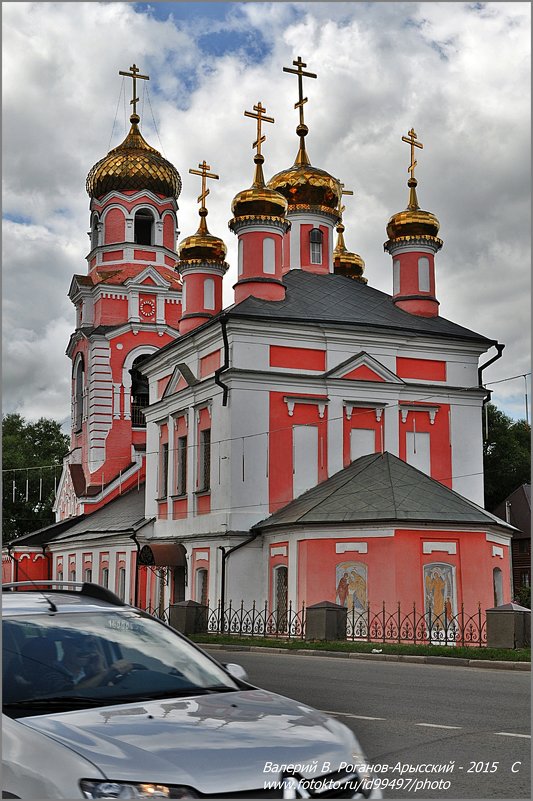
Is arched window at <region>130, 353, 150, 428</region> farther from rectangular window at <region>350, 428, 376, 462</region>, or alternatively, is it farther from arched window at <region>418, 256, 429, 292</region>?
rectangular window at <region>350, 428, 376, 462</region>

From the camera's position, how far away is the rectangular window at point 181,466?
103 ft

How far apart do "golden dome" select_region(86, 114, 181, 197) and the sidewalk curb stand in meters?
27.2

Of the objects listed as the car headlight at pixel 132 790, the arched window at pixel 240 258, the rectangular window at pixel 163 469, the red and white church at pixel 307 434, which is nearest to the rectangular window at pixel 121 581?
the red and white church at pixel 307 434

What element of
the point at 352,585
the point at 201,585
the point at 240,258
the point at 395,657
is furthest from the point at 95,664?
the point at 240,258

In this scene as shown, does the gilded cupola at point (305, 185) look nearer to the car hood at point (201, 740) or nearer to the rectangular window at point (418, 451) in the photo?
the rectangular window at point (418, 451)

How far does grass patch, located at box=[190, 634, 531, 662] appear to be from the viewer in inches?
675

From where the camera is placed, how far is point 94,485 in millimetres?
42656

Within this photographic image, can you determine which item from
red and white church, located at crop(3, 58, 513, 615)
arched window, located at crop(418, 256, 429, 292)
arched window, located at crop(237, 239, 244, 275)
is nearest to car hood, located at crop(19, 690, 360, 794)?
red and white church, located at crop(3, 58, 513, 615)

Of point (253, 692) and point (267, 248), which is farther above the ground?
point (267, 248)

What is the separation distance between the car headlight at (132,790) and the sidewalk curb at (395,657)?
12.6 metres

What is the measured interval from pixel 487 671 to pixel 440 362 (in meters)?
15.6

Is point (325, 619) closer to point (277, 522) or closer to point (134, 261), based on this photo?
point (277, 522)

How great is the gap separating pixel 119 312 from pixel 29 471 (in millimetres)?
22568

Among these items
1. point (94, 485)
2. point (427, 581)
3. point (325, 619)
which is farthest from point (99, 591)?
point (94, 485)
